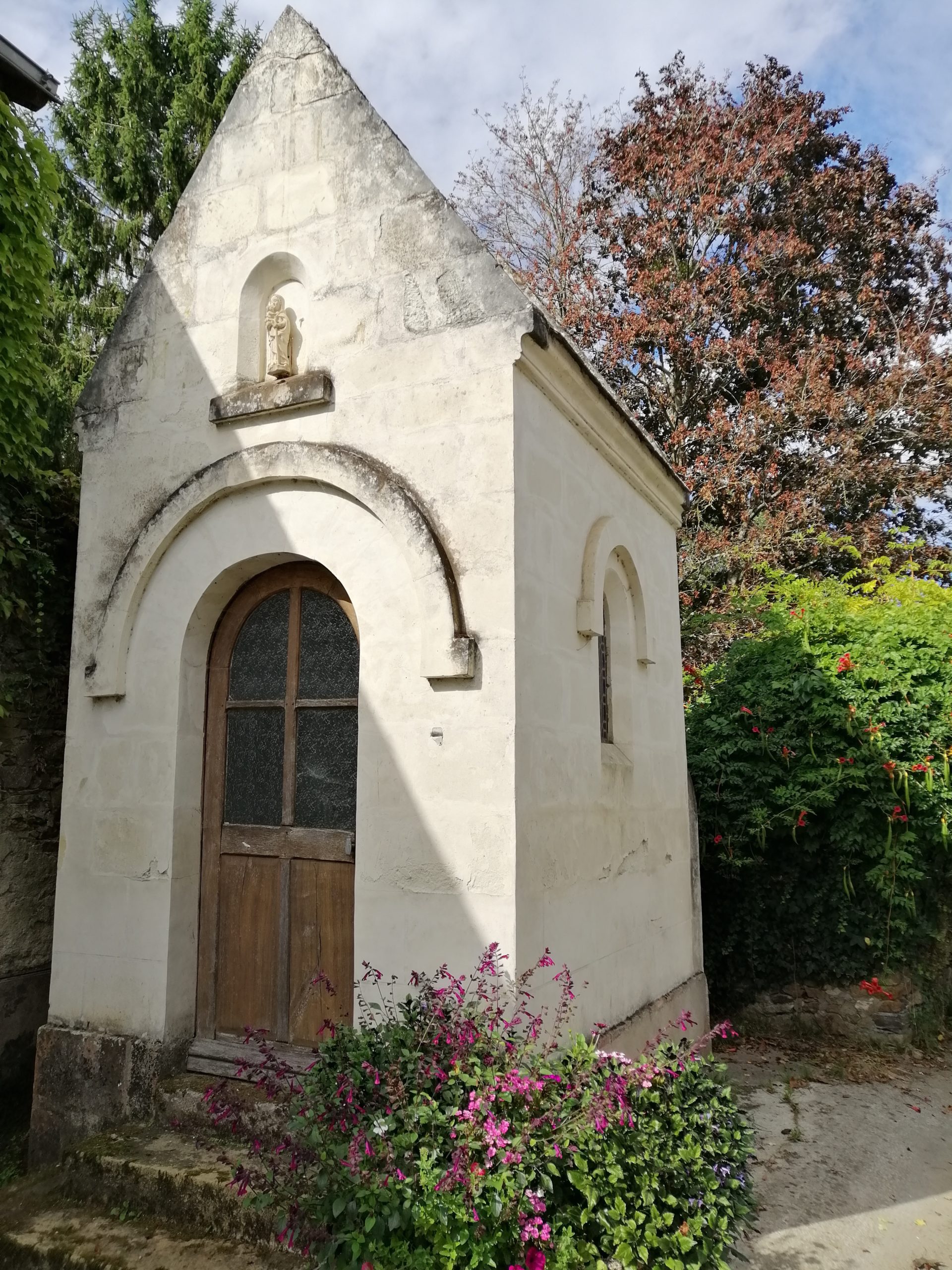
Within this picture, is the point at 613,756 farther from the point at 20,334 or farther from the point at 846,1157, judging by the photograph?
the point at 20,334

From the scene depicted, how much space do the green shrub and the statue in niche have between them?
482cm

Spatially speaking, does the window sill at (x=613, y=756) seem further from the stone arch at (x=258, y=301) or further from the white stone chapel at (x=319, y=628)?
the stone arch at (x=258, y=301)

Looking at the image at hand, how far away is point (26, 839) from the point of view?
19.2ft

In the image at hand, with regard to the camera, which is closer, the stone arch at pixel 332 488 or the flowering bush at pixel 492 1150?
the flowering bush at pixel 492 1150

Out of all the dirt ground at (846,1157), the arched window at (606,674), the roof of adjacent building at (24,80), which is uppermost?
the roof of adjacent building at (24,80)

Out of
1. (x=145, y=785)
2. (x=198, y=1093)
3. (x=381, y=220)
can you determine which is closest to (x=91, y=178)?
(x=381, y=220)

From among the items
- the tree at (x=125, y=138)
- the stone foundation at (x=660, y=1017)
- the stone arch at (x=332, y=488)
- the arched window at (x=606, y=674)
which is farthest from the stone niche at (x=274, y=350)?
the tree at (x=125, y=138)

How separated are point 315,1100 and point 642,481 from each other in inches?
180

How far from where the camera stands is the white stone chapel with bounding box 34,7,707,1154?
4234 millimetres

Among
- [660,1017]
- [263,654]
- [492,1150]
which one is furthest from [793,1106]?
[263,654]

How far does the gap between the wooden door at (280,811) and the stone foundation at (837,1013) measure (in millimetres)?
4382

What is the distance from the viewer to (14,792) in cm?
579

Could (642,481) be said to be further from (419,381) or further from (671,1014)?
(671,1014)

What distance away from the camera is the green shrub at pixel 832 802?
6.99m
